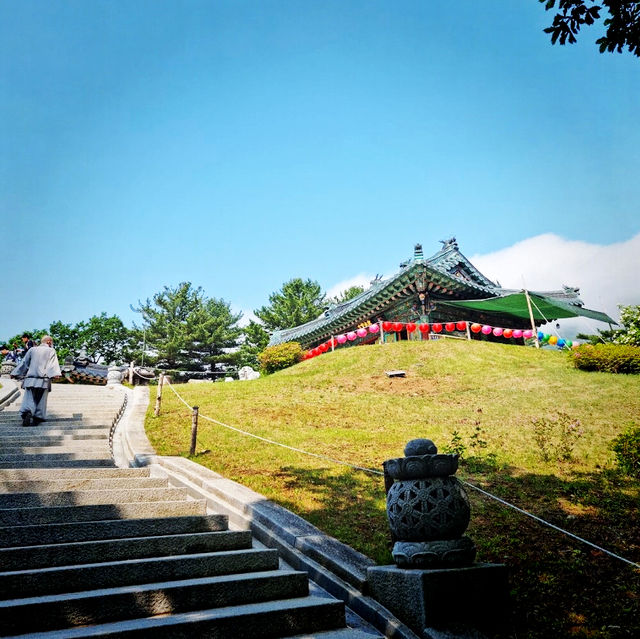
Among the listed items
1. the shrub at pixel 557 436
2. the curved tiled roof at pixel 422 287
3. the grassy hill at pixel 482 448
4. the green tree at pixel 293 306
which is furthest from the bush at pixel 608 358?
the green tree at pixel 293 306

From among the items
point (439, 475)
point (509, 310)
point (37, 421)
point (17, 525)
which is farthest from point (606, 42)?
point (509, 310)

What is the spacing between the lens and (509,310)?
2362 cm

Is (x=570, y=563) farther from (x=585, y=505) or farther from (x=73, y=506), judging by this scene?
(x=73, y=506)

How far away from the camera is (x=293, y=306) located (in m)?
48.4

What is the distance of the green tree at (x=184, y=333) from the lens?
1710 inches

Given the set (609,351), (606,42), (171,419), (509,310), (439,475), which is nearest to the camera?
(439,475)

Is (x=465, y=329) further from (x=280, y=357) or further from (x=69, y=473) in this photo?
(x=69, y=473)

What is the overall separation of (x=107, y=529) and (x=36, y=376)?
6.23 meters

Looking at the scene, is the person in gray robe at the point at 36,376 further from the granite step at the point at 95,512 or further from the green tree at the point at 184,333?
the green tree at the point at 184,333

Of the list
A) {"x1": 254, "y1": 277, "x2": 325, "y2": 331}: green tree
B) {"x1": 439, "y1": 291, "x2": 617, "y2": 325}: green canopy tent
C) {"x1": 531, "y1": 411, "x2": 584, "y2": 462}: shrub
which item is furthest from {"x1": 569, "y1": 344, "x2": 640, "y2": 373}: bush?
{"x1": 254, "y1": 277, "x2": 325, "y2": 331}: green tree

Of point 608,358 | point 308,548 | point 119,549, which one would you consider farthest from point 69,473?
point 608,358

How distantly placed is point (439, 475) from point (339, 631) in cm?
136

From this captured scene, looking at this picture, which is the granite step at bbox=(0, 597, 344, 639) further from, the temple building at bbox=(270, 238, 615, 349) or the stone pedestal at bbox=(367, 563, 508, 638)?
the temple building at bbox=(270, 238, 615, 349)

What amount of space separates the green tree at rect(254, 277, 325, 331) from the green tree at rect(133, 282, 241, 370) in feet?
12.3
